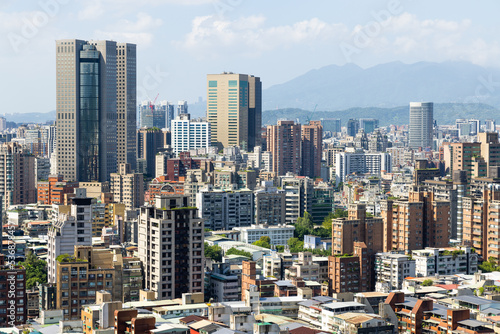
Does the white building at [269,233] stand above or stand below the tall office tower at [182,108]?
below

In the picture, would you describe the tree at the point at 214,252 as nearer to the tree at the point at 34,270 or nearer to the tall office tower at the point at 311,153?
the tree at the point at 34,270

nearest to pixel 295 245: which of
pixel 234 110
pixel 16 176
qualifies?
pixel 16 176

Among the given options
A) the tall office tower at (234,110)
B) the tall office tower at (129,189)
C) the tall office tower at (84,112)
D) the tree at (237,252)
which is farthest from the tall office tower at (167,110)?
the tree at (237,252)

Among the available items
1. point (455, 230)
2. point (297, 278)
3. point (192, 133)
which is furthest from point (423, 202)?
point (192, 133)

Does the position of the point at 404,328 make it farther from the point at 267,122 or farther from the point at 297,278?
the point at 267,122

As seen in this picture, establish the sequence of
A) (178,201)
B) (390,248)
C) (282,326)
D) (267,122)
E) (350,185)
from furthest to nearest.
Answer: (267,122) < (350,185) < (390,248) < (178,201) < (282,326)

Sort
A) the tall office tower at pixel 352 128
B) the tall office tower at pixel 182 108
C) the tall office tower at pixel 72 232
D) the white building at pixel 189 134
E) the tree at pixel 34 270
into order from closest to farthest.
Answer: the tall office tower at pixel 72 232 < the tree at pixel 34 270 < the white building at pixel 189 134 < the tall office tower at pixel 182 108 < the tall office tower at pixel 352 128

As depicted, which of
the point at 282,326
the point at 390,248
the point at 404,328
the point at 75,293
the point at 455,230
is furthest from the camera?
Result: the point at 455,230
